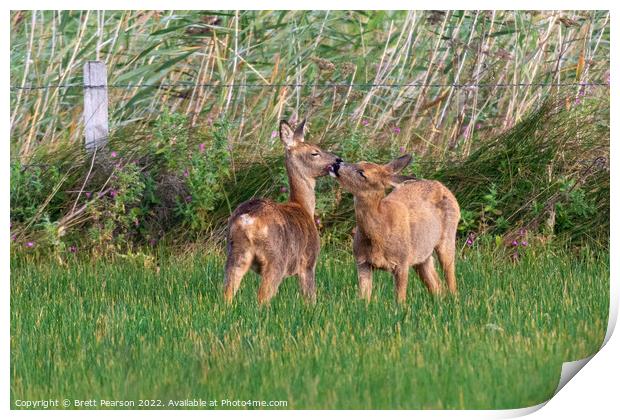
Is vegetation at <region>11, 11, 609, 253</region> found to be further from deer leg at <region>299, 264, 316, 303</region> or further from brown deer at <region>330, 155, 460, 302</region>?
deer leg at <region>299, 264, 316, 303</region>

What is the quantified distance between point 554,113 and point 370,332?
372 cm

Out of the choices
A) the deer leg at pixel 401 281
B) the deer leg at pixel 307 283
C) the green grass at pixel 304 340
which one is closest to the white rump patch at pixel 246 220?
the green grass at pixel 304 340

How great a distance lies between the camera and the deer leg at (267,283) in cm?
755

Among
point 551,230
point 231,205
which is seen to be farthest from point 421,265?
point 231,205

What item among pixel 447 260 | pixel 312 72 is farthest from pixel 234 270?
pixel 312 72

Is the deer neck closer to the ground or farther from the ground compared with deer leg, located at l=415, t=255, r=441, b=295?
farther from the ground

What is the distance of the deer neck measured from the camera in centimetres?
827

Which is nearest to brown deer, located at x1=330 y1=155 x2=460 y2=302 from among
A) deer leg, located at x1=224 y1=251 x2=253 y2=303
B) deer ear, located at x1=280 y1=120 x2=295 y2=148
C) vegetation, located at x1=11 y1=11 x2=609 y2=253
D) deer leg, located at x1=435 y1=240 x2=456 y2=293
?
deer leg, located at x1=435 y1=240 x2=456 y2=293

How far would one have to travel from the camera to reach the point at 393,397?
6348 millimetres

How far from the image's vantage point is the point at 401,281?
25.8 ft

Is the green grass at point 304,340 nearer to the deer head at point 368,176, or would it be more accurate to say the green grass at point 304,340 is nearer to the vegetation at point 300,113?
the deer head at point 368,176

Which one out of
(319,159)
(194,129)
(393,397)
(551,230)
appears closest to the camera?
(393,397)

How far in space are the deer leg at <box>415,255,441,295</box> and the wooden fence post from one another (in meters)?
3.10

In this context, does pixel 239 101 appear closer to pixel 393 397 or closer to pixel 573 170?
pixel 573 170
